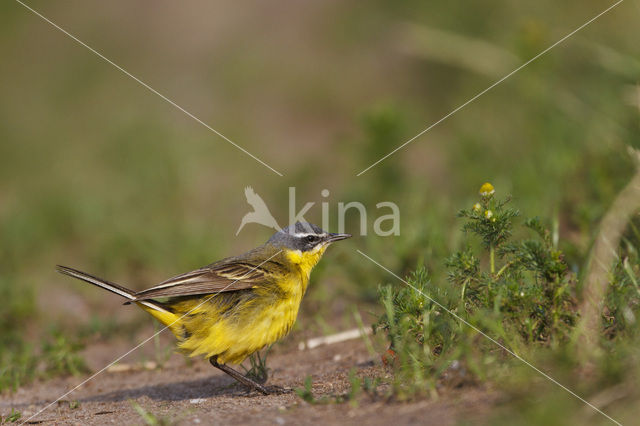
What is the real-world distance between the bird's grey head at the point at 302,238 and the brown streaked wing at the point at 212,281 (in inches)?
20.5

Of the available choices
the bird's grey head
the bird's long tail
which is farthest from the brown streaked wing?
the bird's grey head

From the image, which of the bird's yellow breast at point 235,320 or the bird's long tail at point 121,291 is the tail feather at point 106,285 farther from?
the bird's yellow breast at point 235,320

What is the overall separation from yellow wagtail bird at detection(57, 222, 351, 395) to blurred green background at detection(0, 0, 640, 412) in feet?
3.79

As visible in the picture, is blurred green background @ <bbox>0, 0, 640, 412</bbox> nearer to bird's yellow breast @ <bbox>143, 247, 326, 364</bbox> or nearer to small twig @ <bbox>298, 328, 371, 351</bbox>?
small twig @ <bbox>298, 328, 371, 351</bbox>

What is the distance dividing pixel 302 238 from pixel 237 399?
1759 millimetres

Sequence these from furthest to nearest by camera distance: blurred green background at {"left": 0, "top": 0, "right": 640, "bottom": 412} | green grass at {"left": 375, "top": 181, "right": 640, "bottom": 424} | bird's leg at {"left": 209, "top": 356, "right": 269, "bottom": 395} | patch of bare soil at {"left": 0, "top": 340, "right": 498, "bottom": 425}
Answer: blurred green background at {"left": 0, "top": 0, "right": 640, "bottom": 412}, bird's leg at {"left": 209, "top": 356, "right": 269, "bottom": 395}, patch of bare soil at {"left": 0, "top": 340, "right": 498, "bottom": 425}, green grass at {"left": 375, "top": 181, "right": 640, "bottom": 424}

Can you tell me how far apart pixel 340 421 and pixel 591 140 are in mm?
5203

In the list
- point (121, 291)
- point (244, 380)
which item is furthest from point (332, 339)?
point (121, 291)

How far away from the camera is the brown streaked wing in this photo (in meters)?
5.34

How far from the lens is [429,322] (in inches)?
178

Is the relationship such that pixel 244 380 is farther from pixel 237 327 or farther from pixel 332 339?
pixel 332 339

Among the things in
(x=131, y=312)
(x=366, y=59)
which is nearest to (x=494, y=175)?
(x=131, y=312)

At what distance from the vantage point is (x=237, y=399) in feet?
16.3

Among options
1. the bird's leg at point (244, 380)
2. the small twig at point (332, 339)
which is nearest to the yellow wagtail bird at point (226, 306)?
the bird's leg at point (244, 380)
